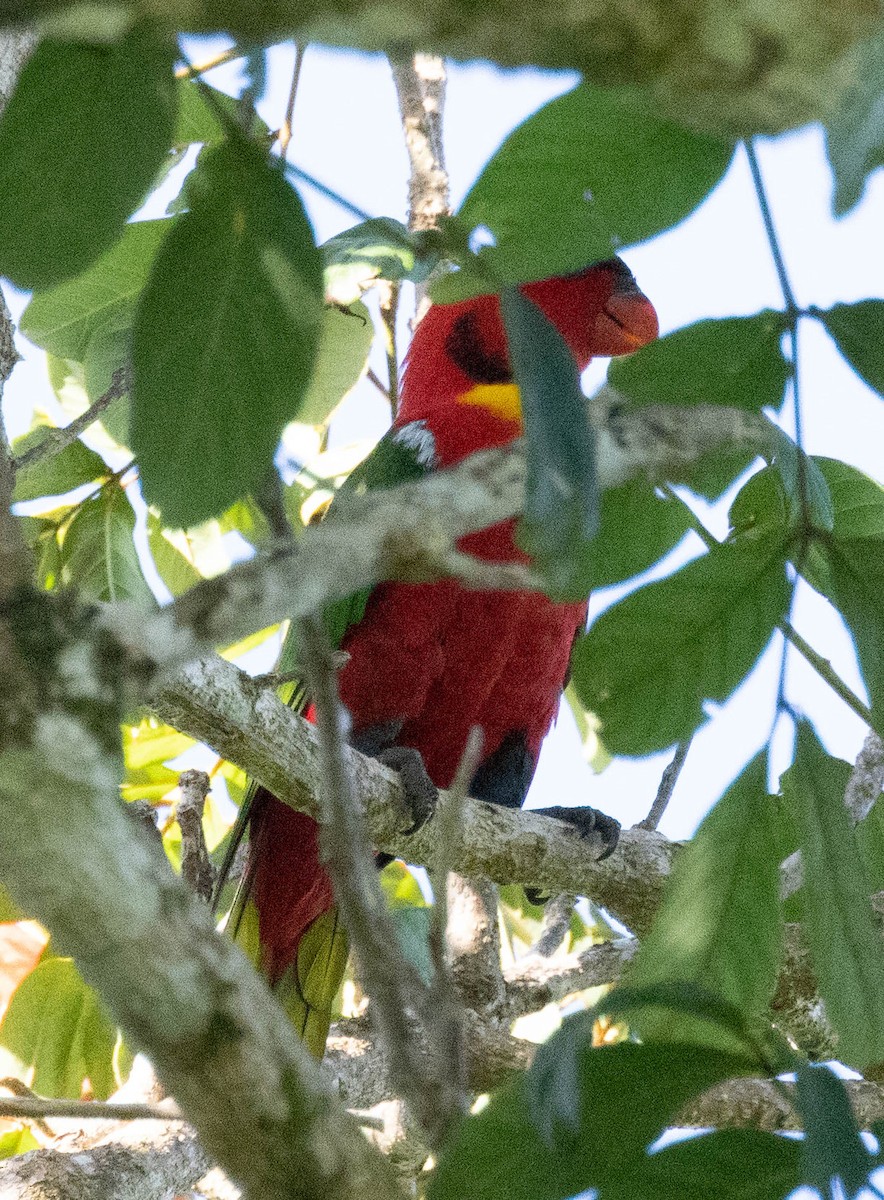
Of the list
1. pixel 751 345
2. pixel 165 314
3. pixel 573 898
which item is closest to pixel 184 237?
pixel 165 314

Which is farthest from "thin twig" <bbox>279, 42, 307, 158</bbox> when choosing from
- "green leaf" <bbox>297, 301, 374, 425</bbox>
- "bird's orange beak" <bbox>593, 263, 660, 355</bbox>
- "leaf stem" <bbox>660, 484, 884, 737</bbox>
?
"leaf stem" <bbox>660, 484, 884, 737</bbox>

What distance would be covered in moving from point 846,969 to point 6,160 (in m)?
0.55

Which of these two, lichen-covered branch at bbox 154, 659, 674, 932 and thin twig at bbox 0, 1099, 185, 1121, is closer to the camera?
thin twig at bbox 0, 1099, 185, 1121

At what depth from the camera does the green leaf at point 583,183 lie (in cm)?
64

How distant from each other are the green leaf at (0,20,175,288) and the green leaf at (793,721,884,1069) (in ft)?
1.48

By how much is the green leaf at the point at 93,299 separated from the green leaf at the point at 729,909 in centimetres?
72

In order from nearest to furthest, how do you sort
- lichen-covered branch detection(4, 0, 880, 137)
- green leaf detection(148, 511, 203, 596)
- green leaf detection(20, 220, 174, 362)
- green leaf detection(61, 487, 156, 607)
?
lichen-covered branch detection(4, 0, 880, 137), green leaf detection(20, 220, 174, 362), green leaf detection(61, 487, 156, 607), green leaf detection(148, 511, 203, 596)

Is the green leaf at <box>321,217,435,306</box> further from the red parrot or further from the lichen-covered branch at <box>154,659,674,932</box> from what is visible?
the red parrot

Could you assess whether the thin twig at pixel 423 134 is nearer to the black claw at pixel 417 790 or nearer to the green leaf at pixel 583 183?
the black claw at pixel 417 790

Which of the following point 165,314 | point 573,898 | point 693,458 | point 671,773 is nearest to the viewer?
point 165,314

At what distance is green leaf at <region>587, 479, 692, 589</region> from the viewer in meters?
0.74

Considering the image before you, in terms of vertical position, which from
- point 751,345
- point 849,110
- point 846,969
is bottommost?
point 846,969

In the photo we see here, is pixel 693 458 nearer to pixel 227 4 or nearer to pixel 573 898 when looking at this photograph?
pixel 227 4

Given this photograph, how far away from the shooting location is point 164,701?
3.72 ft
